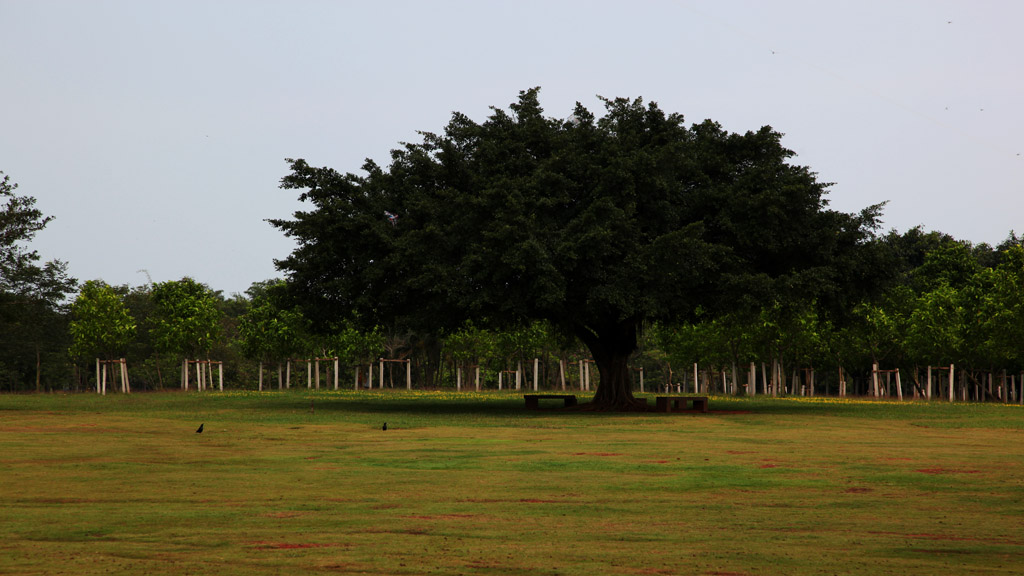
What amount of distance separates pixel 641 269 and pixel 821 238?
9.75 meters

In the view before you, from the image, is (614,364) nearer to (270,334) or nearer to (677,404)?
(677,404)

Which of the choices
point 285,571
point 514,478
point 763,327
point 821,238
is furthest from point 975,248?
point 285,571

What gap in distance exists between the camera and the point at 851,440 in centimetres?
2839

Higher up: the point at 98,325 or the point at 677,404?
the point at 98,325

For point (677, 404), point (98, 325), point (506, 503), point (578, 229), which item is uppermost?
point (578, 229)

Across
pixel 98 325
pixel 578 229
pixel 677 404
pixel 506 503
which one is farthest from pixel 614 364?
pixel 98 325

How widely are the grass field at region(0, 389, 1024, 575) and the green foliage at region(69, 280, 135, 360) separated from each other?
5592 cm

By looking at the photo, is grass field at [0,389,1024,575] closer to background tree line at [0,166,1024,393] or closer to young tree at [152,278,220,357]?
background tree line at [0,166,1024,393]

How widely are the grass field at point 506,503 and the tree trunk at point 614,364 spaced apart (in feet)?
61.3

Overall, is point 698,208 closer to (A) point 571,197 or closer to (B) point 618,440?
(A) point 571,197

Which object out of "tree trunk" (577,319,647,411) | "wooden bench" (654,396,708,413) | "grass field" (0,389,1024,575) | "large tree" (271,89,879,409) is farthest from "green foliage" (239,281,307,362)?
"grass field" (0,389,1024,575)

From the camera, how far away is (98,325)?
83.2 m

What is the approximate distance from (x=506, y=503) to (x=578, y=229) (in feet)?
97.0

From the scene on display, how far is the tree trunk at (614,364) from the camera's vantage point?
4938cm
